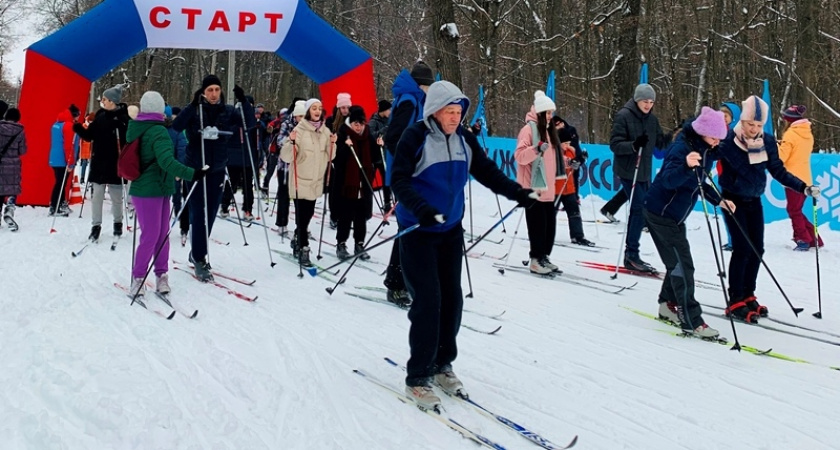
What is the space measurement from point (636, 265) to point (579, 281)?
0.81m

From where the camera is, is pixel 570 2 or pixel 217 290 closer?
pixel 217 290

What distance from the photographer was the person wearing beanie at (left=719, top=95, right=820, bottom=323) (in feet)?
18.1

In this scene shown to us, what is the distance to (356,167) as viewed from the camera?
747 cm

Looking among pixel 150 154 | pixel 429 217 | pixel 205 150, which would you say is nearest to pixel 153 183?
pixel 150 154

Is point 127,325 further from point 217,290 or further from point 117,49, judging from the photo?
point 117,49

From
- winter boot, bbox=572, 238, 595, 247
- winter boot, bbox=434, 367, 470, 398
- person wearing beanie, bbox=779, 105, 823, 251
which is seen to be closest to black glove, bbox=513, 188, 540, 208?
winter boot, bbox=434, 367, 470, 398

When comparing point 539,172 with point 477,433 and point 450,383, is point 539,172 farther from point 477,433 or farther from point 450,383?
point 477,433

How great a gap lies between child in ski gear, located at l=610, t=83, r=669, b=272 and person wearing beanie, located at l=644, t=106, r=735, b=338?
200cm

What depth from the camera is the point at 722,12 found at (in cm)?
2083

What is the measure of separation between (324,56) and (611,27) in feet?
49.3

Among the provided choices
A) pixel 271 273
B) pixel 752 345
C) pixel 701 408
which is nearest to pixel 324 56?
pixel 271 273

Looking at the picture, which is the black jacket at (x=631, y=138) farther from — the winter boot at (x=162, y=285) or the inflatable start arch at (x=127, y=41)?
the inflatable start arch at (x=127, y=41)

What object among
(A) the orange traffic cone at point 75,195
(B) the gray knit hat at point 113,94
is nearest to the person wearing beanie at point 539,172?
(B) the gray knit hat at point 113,94

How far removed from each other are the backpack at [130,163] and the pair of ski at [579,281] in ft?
12.4
